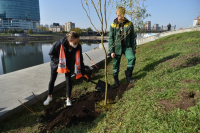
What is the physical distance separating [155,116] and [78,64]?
82.8 inches

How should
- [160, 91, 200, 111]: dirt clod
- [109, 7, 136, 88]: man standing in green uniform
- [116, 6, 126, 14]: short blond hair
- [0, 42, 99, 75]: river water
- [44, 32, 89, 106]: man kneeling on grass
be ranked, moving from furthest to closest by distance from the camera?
[0, 42, 99, 75]: river water, [109, 7, 136, 88]: man standing in green uniform, [116, 6, 126, 14]: short blond hair, [44, 32, 89, 106]: man kneeling on grass, [160, 91, 200, 111]: dirt clod

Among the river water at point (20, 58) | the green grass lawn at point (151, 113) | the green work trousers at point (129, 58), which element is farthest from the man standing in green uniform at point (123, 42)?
the river water at point (20, 58)

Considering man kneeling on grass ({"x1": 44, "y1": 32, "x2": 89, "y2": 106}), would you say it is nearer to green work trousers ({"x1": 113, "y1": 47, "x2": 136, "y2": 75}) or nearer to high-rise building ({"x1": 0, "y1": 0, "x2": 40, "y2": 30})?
green work trousers ({"x1": 113, "y1": 47, "x2": 136, "y2": 75})

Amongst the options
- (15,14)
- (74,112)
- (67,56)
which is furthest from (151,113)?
(15,14)

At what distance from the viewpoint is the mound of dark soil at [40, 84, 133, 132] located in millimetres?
2821

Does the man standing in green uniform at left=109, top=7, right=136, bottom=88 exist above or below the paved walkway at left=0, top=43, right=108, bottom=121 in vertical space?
above

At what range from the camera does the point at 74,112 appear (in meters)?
3.08

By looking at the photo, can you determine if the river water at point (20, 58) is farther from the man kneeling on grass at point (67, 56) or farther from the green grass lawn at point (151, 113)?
the green grass lawn at point (151, 113)

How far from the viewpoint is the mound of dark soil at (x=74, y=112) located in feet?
9.25

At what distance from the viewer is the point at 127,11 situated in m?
3.42

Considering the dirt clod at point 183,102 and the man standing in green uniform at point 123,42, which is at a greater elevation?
the man standing in green uniform at point 123,42

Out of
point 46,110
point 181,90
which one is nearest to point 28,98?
point 46,110

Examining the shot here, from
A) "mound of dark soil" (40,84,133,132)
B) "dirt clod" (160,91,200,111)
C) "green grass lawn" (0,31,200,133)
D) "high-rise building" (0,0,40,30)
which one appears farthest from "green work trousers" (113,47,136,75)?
"high-rise building" (0,0,40,30)

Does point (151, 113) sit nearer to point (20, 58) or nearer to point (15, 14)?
point (20, 58)
